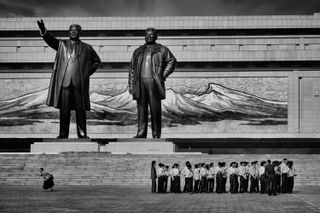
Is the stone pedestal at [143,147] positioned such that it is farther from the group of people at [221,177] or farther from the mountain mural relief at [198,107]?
the mountain mural relief at [198,107]

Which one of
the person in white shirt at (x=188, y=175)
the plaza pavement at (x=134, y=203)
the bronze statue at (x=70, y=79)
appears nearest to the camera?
the plaza pavement at (x=134, y=203)

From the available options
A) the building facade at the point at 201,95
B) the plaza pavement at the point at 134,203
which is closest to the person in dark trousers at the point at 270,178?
the plaza pavement at the point at 134,203

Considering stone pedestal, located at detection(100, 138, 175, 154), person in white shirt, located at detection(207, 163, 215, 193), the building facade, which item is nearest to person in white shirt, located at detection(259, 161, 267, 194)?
person in white shirt, located at detection(207, 163, 215, 193)

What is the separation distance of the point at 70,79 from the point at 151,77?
2755mm

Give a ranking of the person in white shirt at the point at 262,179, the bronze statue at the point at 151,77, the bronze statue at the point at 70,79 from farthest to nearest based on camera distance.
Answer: the bronze statue at the point at 151,77 < the bronze statue at the point at 70,79 < the person in white shirt at the point at 262,179

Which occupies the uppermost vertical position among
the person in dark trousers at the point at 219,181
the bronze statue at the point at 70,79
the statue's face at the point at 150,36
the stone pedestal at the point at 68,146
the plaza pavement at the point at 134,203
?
the statue's face at the point at 150,36

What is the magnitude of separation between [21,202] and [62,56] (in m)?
9.92

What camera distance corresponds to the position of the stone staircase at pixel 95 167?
1825 centimetres

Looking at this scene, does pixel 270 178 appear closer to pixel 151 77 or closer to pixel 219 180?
pixel 219 180

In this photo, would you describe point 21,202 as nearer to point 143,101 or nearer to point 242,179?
point 242,179

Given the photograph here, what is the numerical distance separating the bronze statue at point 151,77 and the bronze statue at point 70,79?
1749 millimetres

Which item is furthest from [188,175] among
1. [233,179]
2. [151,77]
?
[151,77]

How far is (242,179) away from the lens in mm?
15805

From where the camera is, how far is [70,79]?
20.8m
